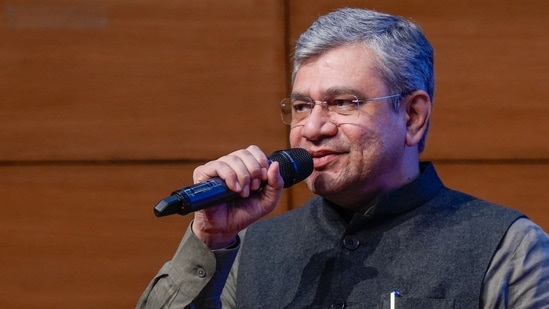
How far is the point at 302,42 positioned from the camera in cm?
159

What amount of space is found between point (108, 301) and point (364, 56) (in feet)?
3.52

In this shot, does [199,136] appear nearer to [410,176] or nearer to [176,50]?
[176,50]

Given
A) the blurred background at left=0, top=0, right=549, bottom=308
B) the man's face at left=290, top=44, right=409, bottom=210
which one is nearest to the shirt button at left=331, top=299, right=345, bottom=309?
the man's face at left=290, top=44, right=409, bottom=210

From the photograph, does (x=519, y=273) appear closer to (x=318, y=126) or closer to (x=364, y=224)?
(x=364, y=224)

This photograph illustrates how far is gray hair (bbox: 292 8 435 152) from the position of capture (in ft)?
5.07

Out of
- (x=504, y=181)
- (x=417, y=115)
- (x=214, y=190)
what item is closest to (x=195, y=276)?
(x=214, y=190)

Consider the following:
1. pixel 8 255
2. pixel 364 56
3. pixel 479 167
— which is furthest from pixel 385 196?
pixel 8 255

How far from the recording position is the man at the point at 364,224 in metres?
1.42

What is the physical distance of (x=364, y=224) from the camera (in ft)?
5.12

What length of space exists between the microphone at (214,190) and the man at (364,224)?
0.03 metres

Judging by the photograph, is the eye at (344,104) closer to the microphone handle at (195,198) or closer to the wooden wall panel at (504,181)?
the microphone handle at (195,198)

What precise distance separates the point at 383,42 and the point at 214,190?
44 centimetres

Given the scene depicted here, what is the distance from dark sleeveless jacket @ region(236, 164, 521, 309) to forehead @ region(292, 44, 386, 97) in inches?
7.4

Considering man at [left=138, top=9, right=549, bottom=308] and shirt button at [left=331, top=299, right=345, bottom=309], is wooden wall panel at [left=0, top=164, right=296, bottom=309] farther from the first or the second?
shirt button at [left=331, top=299, right=345, bottom=309]
